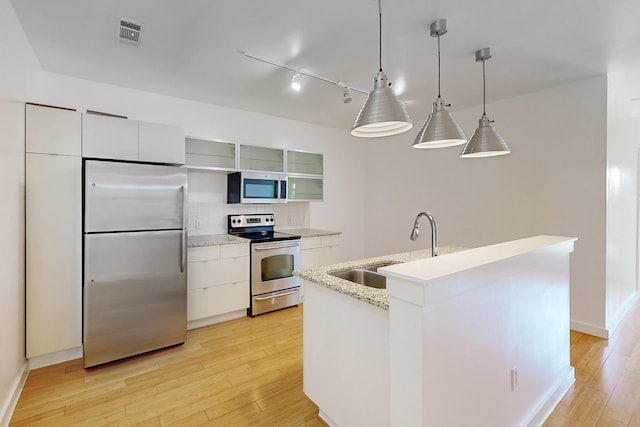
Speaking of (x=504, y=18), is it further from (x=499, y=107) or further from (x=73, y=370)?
(x=73, y=370)

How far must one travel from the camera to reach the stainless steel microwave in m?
3.73

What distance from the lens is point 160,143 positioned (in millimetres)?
2854

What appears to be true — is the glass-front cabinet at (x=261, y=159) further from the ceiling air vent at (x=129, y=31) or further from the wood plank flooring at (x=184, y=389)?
the wood plank flooring at (x=184, y=389)

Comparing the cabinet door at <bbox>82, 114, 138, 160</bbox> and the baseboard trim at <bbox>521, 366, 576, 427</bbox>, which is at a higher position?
the cabinet door at <bbox>82, 114, 138, 160</bbox>

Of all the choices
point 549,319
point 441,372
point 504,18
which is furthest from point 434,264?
point 504,18

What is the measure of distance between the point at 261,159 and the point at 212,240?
1264 mm

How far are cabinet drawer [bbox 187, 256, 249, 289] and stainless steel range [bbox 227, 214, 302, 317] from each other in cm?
13

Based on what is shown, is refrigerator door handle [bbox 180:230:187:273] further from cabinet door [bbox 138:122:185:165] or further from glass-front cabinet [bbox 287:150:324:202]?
glass-front cabinet [bbox 287:150:324:202]

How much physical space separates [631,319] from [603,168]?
6.38ft

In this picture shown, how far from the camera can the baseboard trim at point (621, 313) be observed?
10.4 feet

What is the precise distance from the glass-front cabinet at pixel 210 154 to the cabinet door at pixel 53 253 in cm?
110

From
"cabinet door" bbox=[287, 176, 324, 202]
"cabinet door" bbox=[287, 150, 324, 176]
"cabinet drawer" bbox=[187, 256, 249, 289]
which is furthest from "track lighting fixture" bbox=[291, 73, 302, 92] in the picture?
"cabinet drawer" bbox=[187, 256, 249, 289]

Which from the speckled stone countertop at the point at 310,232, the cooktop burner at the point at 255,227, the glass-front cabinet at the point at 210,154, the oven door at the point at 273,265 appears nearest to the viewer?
the glass-front cabinet at the point at 210,154

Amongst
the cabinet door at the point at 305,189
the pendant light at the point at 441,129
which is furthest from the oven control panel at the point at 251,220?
the pendant light at the point at 441,129
